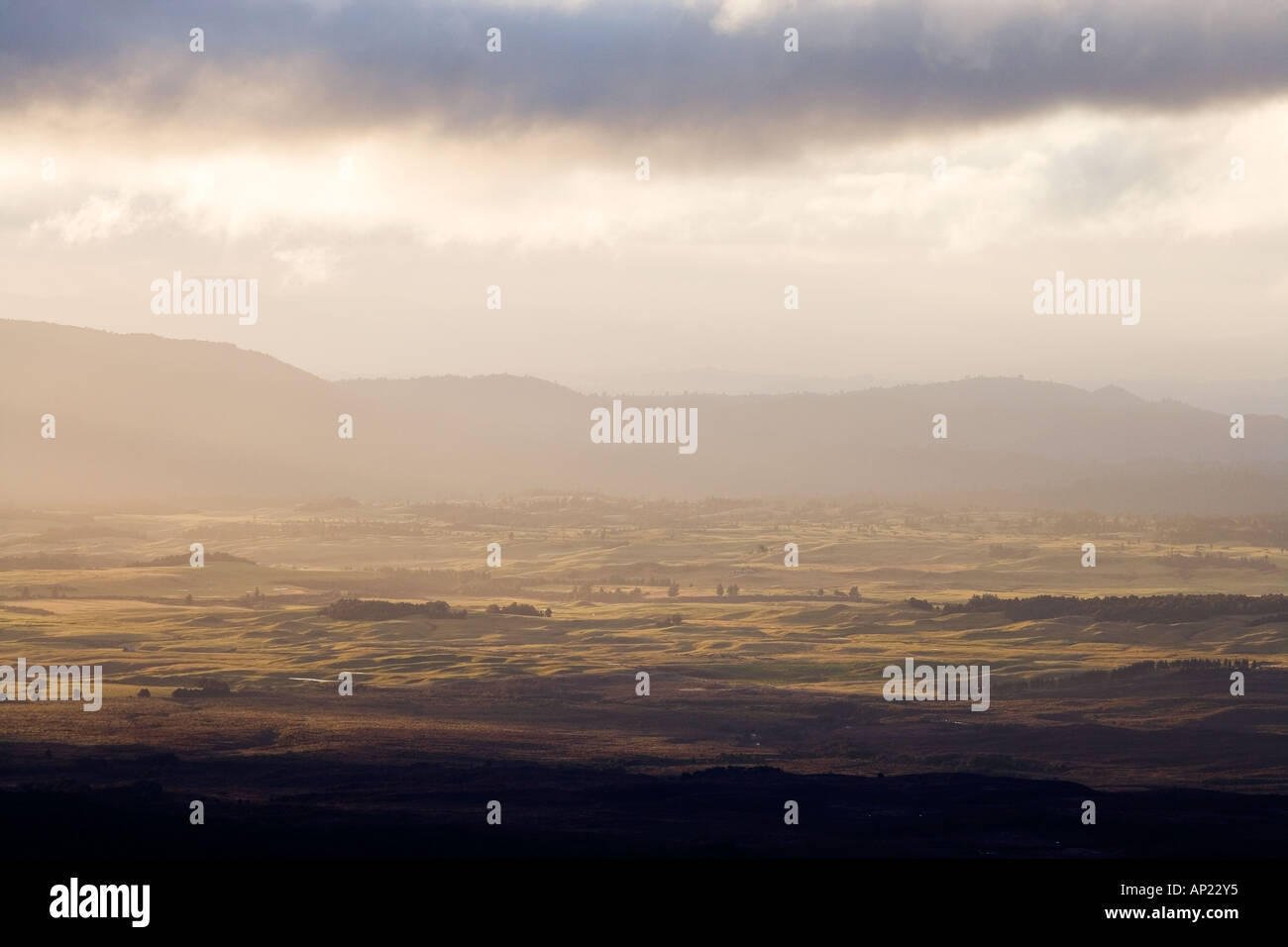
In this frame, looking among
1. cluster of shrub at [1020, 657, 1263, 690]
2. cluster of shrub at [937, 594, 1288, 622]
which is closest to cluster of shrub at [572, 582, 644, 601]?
cluster of shrub at [937, 594, 1288, 622]

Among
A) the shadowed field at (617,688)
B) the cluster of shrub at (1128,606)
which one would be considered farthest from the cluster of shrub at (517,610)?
the cluster of shrub at (1128,606)

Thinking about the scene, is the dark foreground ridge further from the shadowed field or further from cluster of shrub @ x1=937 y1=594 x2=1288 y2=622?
cluster of shrub @ x1=937 y1=594 x2=1288 y2=622

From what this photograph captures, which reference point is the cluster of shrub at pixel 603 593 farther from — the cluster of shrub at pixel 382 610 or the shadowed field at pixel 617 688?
the cluster of shrub at pixel 382 610

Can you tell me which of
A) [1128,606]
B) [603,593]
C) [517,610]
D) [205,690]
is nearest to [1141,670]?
[1128,606]

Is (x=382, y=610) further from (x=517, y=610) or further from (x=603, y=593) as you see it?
(x=603, y=593)

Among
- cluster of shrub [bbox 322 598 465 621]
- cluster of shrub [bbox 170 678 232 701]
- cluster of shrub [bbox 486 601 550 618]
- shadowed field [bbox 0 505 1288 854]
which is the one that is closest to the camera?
shadowed field [bbox 0 505 1288 854]
